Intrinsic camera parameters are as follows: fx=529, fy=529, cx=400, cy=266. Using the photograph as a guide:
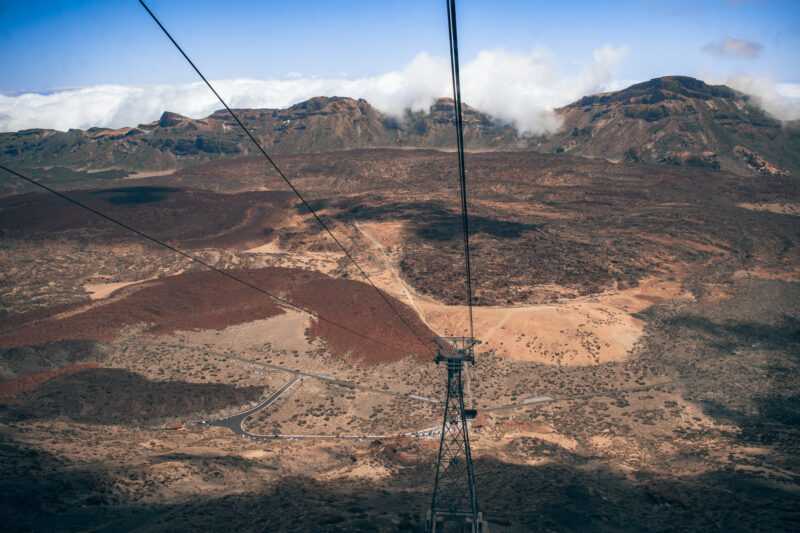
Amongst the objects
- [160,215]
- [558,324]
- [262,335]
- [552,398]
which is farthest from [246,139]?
[552,398]


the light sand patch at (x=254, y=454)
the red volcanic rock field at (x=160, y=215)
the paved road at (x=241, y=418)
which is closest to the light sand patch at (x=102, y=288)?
the red volcanic rock field at (x=160, y=215)

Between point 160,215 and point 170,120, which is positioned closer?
point 160,215

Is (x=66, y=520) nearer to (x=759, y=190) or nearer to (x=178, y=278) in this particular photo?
(x=178, y=278)

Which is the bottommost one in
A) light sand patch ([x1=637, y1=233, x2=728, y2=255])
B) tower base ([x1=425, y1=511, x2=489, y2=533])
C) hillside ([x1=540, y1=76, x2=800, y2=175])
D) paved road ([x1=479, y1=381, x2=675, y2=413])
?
paved road ([x1=479, y1=381, x2=675, y2=413])

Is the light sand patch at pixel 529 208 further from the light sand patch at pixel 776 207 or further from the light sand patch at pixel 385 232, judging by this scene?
the light sand patch at pixel 776 207

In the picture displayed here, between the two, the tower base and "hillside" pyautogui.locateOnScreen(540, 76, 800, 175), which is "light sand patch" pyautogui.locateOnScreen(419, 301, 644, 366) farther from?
"hillside" pyautogui.locateOnScreen(540, 76, 800, 175)

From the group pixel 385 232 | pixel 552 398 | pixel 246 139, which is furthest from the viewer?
pixel 246 139

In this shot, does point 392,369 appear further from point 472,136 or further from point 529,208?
point 472,136

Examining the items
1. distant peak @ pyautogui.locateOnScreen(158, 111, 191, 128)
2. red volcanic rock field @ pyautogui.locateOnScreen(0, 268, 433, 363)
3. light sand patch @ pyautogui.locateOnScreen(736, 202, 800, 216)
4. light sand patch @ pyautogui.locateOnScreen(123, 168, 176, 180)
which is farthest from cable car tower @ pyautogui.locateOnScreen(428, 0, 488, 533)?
distant peak @ pyautogui.locateOnScreen(158, 111, 191, 128)
